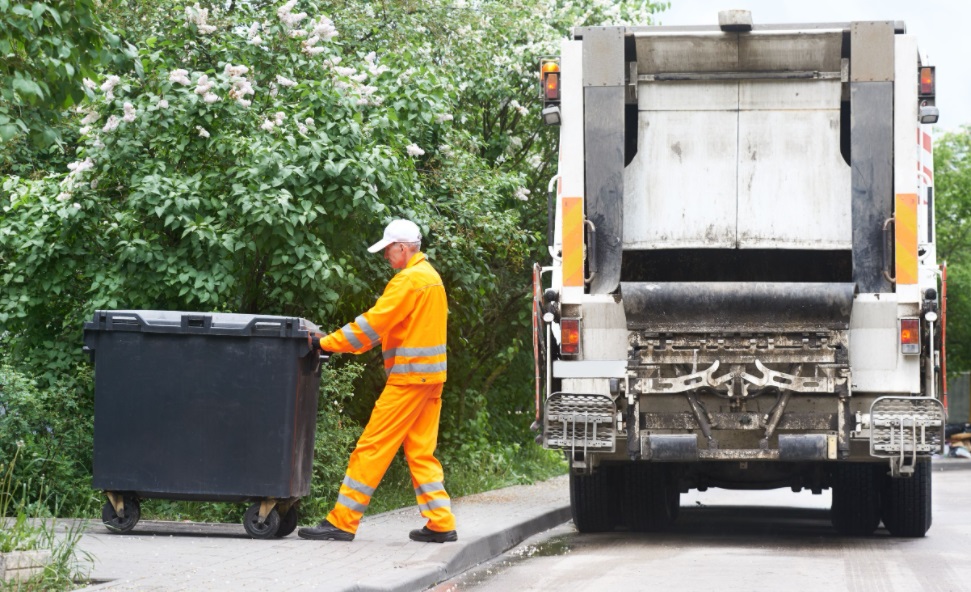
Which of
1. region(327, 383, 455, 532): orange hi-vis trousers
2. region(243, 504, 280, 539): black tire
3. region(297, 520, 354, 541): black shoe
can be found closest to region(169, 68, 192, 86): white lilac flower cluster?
region(327, 383, 455, 532): orange hi-vis trousers

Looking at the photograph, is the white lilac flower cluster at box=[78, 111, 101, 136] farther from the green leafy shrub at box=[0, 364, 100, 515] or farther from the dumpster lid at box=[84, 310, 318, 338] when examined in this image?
the dumpster lid at box=[84, 310, 318, 338]

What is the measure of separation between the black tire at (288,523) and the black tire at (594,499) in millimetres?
1957

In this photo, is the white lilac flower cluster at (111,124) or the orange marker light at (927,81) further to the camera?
the white lilac flower cluster at (111,124)

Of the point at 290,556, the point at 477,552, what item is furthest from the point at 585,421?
the point at 290,556

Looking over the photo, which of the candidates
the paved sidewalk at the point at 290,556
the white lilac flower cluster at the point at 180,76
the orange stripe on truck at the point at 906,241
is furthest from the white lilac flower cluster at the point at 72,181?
the orange stripe on truck at the point at 906,241

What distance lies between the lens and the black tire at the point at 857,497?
29.2 ft

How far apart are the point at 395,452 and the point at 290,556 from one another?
36.0 inches

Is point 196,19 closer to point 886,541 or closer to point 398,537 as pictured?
point 398,537

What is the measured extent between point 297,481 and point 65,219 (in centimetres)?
238

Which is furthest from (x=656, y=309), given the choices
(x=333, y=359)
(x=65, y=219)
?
(x=65, y=219)

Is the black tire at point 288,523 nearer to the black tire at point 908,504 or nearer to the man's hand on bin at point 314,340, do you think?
the man's hand on bin at point 314,340

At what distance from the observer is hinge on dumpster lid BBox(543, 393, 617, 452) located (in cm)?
773

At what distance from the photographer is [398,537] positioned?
7.67m

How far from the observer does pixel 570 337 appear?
26.0 ft
